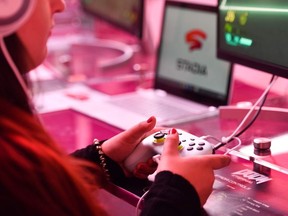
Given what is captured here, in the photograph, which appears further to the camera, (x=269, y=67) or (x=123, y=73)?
(x=123, y=73)

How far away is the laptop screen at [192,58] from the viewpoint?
1.58 meters

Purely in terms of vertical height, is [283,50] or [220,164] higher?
[283,50]

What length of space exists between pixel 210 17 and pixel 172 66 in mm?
220

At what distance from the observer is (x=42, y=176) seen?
2.29ft

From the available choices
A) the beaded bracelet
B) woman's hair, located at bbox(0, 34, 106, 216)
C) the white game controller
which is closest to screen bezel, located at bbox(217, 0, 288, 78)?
the white game controller

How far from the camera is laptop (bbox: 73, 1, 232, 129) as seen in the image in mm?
1551

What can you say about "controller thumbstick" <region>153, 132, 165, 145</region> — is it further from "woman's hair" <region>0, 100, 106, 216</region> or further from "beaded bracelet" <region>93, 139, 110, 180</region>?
"woman's hair" <region>0, 100, 106, 216</region>

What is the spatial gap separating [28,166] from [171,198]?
0.23 meters

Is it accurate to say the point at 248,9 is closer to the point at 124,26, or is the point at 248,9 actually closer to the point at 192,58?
the point at 192,58

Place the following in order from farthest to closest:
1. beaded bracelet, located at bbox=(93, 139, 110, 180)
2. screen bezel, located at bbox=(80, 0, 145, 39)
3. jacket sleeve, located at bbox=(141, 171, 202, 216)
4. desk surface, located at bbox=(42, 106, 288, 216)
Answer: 1. screen bezel, located at bbox=(80, 0, 145, 39)
2. beaded bracelet, located at bbox=(93, 139, 110, 180)
3. desk surface, located at bbox=(42, 106, 288, 216)
4. jacket sleeve, located at bbox=(141, 171, 202, 216)

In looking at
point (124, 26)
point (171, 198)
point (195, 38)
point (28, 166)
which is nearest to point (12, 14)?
point (28, 166)

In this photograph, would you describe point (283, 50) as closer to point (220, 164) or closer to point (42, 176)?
point (220, 164)

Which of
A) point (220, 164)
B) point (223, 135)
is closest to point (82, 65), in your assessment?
point (223, 135)

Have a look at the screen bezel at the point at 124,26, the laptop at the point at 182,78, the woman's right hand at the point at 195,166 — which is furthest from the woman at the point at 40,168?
the screen bezel at the point at 124,26
